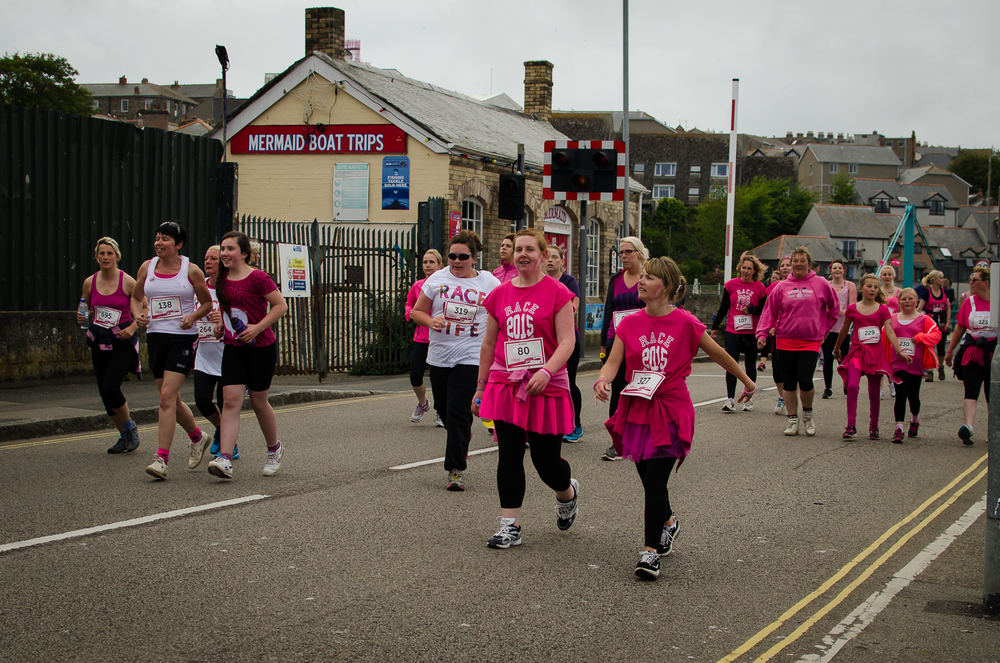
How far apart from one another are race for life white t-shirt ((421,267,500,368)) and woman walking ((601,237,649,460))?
1264mm

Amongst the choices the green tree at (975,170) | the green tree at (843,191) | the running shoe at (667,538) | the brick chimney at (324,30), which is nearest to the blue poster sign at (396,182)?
the brick chimney at (324,30)

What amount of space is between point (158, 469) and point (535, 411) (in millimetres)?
3194

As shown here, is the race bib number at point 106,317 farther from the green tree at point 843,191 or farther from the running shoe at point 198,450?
the green tree at point 843,191

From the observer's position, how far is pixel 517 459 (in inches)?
216

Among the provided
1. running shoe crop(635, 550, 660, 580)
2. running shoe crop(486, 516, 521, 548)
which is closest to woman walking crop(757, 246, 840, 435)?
running shoe crop(486, 516, 521, 548)

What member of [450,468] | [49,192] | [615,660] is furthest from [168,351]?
[49,192]

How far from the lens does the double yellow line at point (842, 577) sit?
13.3 feet

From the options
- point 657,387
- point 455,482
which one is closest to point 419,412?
point 455,482

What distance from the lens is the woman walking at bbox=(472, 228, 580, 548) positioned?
17.9ft

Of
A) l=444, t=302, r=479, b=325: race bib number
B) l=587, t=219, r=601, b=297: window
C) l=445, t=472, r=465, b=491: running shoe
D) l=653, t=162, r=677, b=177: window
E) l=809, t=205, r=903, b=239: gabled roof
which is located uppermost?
l=653, t=162, r=677, b=177: window

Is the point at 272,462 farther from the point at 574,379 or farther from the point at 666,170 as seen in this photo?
the point at 666,170

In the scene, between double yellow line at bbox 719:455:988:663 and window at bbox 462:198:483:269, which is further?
window at bbox 462:198:483:269

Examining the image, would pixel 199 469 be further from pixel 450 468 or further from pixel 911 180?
pixel 911 180

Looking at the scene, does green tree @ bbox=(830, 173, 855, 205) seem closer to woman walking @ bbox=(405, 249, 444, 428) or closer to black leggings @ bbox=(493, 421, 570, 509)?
woman walking @ bbox=(405, 249, 444, 428)
